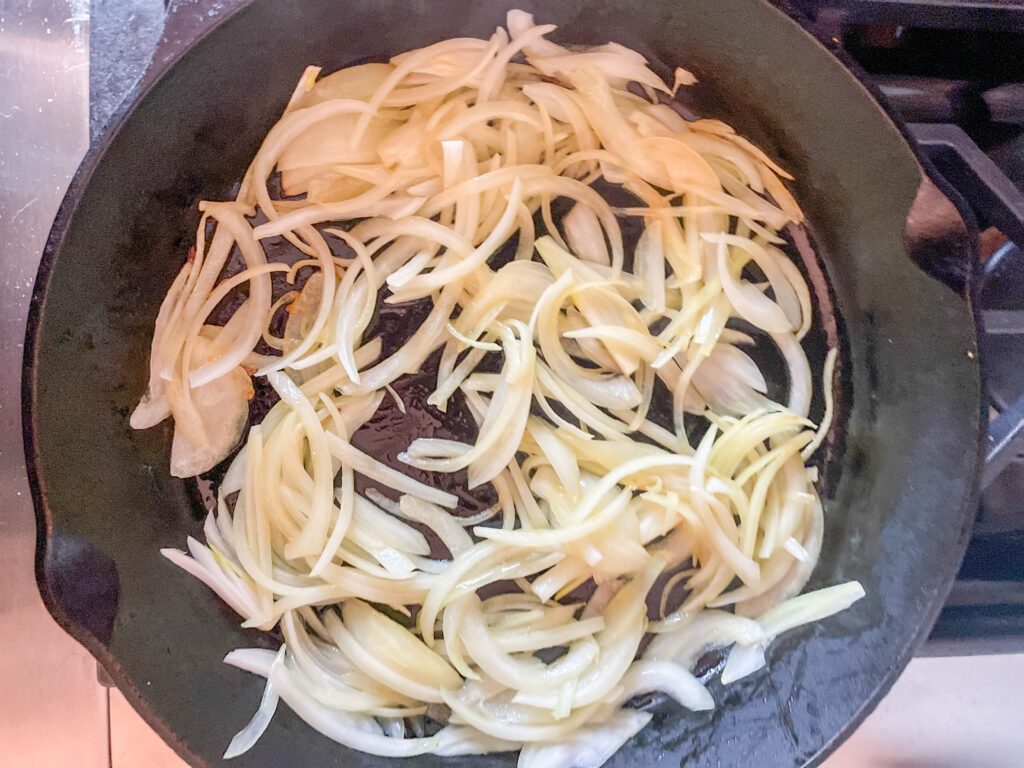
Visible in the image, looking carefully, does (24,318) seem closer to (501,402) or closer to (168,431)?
(168,431)

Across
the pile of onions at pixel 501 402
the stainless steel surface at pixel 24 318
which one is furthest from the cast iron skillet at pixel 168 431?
the stainless steel surface at pixel 24 318

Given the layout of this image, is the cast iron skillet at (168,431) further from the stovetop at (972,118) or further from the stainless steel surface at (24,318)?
the stainless steel surface at (24,318)

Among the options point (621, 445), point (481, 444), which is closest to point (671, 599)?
point (621, 445)

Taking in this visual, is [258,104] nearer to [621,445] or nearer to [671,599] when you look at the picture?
Answer: [621,445]

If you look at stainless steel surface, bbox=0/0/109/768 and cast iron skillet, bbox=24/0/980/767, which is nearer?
cast iron skillet, bbox=24/0/980/767

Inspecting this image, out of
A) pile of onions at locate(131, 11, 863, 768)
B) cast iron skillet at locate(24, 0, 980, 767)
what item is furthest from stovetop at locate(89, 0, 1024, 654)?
pile of onions at locate(131, 11, 863, 768)

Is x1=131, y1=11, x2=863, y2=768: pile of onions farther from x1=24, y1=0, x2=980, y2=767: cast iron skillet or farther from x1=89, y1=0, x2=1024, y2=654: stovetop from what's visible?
x1=89, y1=0, x2=1024, y2=654: stovetop
